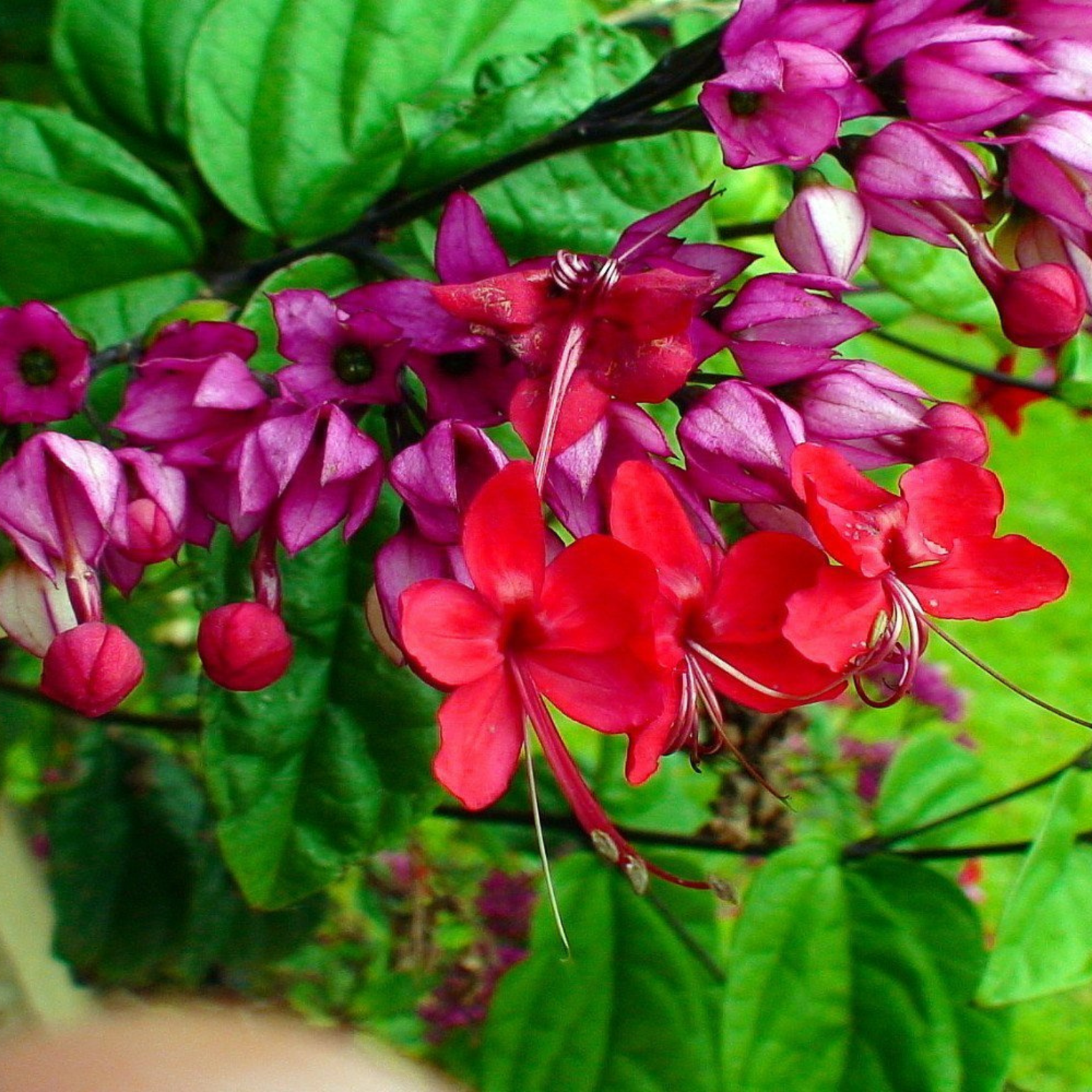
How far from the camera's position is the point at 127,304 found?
58cm

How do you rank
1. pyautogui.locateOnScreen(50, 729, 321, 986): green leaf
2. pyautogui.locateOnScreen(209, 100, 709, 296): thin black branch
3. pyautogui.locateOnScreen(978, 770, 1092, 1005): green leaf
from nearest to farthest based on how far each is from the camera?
pyautogui.locateOnScreen(209, 100, 709, 296): thin black branch, pyautogui.locateOnScreen(978, 770, 1092, 1005): green leaf, pyautogui.locateOnScreen(50, 729, 321, 986): green leaf

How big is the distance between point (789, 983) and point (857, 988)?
0.04 meters

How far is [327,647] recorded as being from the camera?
0.50 meters

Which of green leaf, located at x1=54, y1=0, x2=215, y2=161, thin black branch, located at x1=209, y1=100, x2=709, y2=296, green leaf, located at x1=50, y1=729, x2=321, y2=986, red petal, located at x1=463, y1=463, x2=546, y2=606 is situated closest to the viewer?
red petal, located at x1=463, y1=463, x2=546, y2=606

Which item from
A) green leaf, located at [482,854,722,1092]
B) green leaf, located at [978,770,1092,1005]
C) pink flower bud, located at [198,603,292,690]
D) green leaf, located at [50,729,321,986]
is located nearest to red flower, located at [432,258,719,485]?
pink flower bud, located at [198,603,292,690]

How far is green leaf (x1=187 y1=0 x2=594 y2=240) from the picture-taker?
1.92 ft

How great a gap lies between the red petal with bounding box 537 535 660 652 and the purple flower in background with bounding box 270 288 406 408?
3.6 inches

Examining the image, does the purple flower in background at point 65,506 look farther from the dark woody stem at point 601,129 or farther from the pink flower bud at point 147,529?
the dark woody stem at point 601,129

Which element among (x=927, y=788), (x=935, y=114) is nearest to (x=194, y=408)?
(x=935, y=114)

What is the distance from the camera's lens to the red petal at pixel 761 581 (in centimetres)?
35

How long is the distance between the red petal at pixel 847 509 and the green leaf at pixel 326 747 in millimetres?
192

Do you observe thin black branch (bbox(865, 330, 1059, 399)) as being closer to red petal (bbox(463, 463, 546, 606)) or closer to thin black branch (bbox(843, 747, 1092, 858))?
thin black branch (bbox(843, 747, 1092, 858))

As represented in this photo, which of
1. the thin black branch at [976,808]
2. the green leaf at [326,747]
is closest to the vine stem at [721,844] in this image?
the thin black branch at [976,808]

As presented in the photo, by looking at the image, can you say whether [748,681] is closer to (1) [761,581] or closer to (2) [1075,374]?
(1) [761,581]
